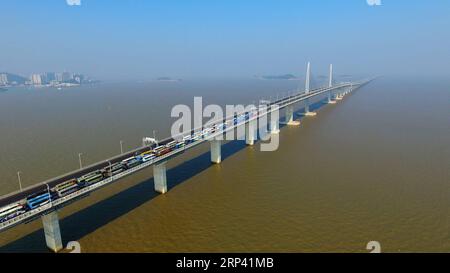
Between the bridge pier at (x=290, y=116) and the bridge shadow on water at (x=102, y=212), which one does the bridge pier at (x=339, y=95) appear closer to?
the bridge pier at (x=290, y=116)

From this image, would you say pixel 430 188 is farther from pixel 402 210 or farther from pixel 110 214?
pixel 110 214

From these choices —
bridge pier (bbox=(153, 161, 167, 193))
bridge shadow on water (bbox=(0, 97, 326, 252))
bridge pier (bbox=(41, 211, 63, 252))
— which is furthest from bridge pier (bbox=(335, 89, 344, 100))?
bridge pier (bbox=(41, 211, 63, 252))

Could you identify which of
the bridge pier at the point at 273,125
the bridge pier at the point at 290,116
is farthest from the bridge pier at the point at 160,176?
the bridge pier at the point at 290,116

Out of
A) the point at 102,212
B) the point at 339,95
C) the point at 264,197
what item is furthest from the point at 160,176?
the point at 339,95

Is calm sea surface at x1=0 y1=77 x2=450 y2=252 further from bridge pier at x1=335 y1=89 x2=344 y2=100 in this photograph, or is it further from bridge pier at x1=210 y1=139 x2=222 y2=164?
bridge pier at x1=335 y1=89 x2=344 y2=100

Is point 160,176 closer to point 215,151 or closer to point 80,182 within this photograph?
point 80,182

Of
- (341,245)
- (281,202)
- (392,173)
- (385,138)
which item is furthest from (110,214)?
(385,138)
